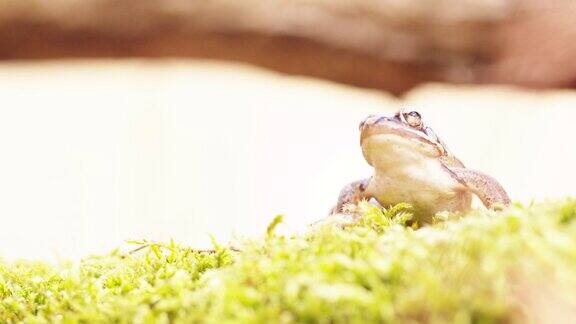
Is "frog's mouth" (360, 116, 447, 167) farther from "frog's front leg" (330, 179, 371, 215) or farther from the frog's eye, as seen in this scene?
"frog's front leg" (330, 179, 371, 215)

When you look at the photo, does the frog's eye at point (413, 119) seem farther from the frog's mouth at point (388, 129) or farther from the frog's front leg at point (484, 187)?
the frog's front leg at point (484, 187)

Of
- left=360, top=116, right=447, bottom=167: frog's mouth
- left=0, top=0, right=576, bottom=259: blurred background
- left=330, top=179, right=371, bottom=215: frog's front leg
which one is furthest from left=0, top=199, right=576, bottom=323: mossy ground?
left=0, top=0, right=576, bottom=259: blurred background

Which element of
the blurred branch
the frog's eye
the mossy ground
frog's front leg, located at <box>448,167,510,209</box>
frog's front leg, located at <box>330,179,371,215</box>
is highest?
the blurred branch

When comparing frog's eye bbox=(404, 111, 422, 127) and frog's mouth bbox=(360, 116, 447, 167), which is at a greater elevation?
frog's eye bbox=(404, 111, 422, 127)

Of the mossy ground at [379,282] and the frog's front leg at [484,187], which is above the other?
the frog's front leg at [484,187]

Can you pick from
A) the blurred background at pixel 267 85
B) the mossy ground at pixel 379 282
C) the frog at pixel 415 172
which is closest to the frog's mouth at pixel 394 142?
the frog at pixel 415 172

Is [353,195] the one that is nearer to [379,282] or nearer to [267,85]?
[379,282]

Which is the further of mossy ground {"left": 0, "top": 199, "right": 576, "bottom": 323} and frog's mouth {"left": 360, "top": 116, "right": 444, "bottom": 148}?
frog's mouth {"left": 360, "top": 116, "right": 444, "bottom": 148}
